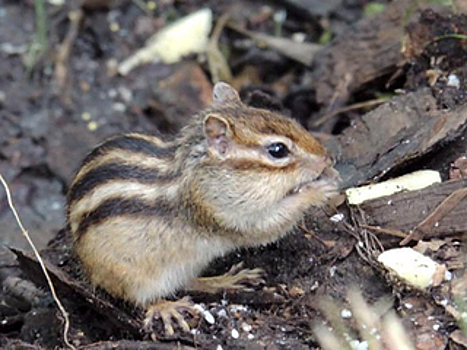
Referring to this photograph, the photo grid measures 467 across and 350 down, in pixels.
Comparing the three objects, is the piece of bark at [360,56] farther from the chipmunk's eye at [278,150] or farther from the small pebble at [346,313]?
the small pebble at [346,313]

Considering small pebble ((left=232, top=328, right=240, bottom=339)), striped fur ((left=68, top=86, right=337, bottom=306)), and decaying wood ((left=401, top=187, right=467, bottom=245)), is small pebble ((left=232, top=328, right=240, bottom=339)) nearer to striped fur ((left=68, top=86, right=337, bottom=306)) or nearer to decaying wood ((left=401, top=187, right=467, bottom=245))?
striped fur ((left=68, top=86, right=337, bottom=306))

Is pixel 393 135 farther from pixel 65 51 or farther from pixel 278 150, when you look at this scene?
pixel 65 51

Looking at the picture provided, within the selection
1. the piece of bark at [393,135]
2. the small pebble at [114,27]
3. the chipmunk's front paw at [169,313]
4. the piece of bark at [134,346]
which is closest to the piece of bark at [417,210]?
the piece of bark at [393,135]

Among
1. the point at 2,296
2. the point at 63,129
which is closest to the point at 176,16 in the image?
the point at 63,129

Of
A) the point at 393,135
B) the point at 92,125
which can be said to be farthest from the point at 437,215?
the point at 92,125

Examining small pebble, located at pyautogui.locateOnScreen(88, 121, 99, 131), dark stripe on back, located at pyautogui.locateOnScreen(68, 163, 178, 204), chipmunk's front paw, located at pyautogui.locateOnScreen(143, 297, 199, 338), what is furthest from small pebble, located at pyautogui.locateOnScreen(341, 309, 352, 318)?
small pebble, located at pyautogui.locateOnScreen(88, 121, 99, 131)

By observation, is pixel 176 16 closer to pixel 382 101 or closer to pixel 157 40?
pixel 157 40
